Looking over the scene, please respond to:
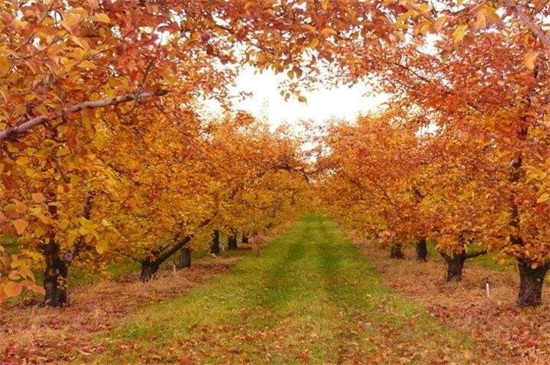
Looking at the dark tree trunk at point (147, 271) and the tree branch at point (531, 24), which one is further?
the dark tree trunk at point (147, 271)

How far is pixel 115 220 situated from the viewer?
70.3 ft

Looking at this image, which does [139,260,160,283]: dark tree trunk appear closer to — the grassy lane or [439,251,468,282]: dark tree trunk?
the grassy lane

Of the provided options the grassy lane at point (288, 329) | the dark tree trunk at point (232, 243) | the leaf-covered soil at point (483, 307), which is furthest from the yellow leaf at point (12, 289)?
the dark tree trunk at point (232, 243)

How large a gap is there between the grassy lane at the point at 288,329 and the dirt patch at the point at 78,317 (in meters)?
0.81

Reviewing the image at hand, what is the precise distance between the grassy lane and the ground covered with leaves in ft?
0.11

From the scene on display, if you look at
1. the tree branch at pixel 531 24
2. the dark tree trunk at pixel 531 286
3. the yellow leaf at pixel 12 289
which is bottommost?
the dark tree trunk at pixel 531 286

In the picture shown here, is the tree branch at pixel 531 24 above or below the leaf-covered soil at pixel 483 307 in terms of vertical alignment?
above

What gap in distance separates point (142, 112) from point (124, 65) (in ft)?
10.7

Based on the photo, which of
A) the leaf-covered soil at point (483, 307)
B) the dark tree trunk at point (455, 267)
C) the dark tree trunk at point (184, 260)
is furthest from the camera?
the dark tree trunk at point (184, 260)

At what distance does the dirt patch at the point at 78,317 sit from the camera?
1342cm

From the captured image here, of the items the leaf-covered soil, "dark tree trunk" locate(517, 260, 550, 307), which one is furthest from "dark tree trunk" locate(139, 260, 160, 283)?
"dark tree trunk" locate(517, 260, 550, 307)

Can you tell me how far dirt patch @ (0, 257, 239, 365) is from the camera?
44.0ft

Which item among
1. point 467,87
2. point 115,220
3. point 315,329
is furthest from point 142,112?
point 115,220

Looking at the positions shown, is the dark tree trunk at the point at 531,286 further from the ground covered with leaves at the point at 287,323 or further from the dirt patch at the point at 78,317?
the dirt patch at the point at 78,317
